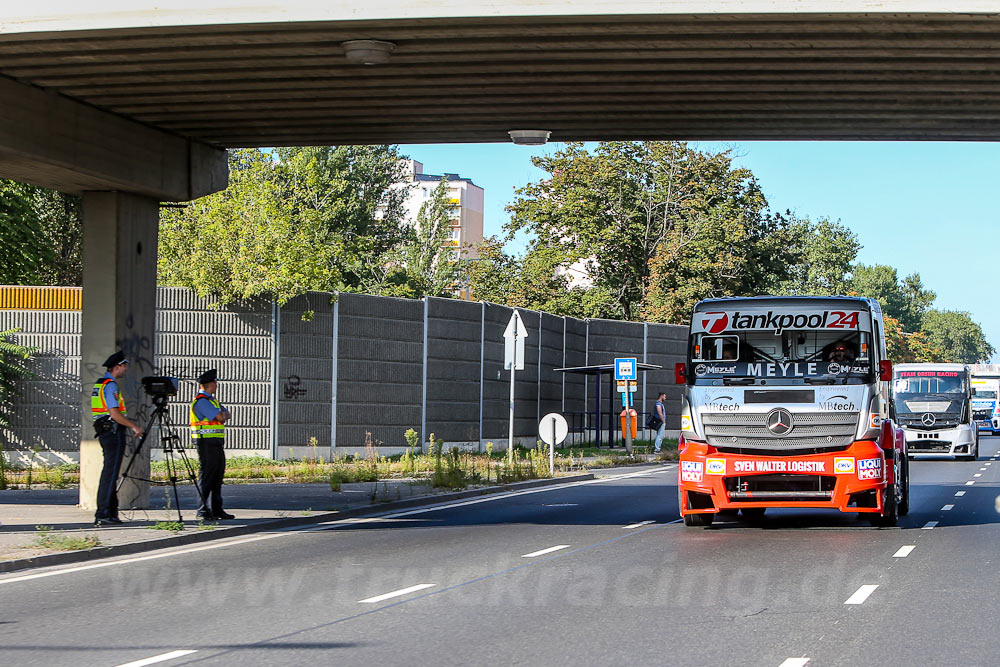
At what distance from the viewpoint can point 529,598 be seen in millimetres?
10805

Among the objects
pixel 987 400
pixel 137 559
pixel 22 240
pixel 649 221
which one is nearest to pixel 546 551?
pixel 137 559

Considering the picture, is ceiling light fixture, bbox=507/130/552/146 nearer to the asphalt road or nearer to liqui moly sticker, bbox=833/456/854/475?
the asphalt road

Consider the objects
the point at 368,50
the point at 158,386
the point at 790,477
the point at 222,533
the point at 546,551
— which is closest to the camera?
the point at 368,50

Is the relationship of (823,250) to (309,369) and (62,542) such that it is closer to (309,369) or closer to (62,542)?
(309,369)

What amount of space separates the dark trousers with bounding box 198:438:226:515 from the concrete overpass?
77.5 inches

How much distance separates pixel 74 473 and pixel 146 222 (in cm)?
804

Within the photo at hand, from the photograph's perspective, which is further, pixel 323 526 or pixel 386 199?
pixel 386 199

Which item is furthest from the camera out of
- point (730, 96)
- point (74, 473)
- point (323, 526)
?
point (74, 473)

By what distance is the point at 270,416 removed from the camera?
28828 millimetres

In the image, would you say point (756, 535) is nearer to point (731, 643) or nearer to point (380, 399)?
point (731, 643)

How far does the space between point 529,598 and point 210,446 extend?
293 inches

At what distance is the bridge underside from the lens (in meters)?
12.9

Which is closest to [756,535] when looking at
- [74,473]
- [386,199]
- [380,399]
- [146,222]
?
[146,222]

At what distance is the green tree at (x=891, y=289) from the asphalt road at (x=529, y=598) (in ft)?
425
